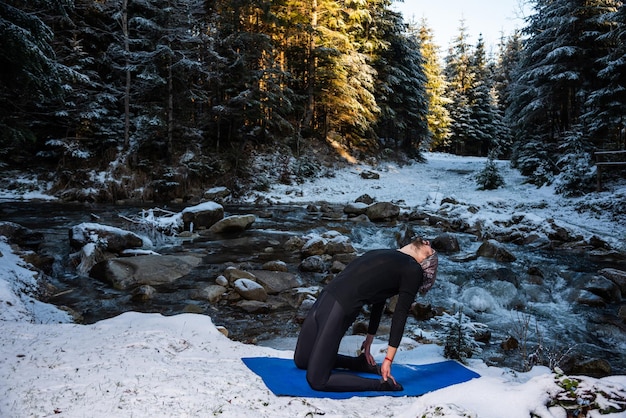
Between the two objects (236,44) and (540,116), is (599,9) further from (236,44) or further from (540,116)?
(236,44)

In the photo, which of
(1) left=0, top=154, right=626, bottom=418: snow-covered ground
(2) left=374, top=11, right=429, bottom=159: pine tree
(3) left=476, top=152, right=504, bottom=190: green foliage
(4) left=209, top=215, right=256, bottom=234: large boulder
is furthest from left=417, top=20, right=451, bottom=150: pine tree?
(1) left=0, top=154, right=626, bottom=418: snow-covered ground

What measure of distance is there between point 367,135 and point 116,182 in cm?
1730

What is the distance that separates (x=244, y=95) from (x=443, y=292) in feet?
47.4

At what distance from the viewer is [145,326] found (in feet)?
13.6

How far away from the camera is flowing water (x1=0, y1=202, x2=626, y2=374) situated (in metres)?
5.53

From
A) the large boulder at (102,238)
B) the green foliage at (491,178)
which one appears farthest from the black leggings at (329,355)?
the green foliage at (491,178)

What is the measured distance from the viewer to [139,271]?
7.32 m

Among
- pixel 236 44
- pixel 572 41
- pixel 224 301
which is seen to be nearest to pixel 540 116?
pixel 572 41

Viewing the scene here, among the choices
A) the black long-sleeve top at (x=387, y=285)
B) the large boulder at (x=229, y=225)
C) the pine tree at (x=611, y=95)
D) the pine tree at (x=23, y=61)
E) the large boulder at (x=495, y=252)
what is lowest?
the large boulder at (x=229, y=225)

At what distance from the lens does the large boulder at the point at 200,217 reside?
465 inches

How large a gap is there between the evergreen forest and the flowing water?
579 centimetres

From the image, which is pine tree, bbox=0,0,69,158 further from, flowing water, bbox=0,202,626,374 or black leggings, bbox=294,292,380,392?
black leggings, bbox=294,292,380,392

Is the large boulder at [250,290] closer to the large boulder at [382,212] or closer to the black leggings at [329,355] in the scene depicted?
the black leggings at [329,355]

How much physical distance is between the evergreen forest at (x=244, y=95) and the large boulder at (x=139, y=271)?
25.6 ft
